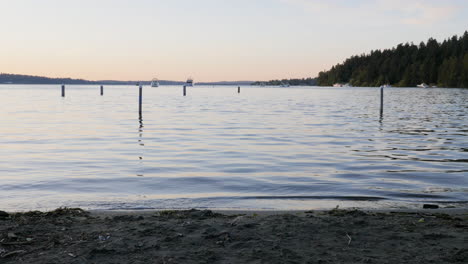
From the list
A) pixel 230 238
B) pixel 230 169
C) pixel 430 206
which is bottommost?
pixel 230 169

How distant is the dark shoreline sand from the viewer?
20.5 ft

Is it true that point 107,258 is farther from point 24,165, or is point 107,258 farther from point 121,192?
point 24,165

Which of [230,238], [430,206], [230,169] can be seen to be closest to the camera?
[230,238]

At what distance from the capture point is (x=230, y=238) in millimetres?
7090

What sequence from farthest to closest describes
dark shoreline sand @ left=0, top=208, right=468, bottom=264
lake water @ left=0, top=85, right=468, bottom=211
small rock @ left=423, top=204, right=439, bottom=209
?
lake water @ left=0, top=85, right=468, bottom=211 → small rock @ left=423, top=204, right=439, bottom=209 → dark shoreline sand @ left=0, top=208, right=468, bottom=264

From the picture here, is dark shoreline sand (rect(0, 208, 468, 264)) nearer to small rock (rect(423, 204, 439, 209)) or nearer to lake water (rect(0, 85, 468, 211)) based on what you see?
small rock (rect(423, 204, 439, 209))

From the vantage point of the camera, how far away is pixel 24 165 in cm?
1678

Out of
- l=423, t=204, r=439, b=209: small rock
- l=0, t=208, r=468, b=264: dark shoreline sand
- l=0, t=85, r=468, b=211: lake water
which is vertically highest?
l=0, t=208, r=468, b=264: dark shoreline sand

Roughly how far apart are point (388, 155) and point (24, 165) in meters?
13.5

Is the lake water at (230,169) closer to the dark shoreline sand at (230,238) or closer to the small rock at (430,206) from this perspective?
the small rock at (430,206)

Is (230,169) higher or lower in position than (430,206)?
lower

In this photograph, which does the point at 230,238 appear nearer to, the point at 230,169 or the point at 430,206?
the point at 430,206

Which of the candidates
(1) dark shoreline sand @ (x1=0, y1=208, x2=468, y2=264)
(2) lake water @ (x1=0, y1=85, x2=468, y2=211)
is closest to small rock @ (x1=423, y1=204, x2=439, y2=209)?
(2) lake water @ (x1=0, y1=85, x2=468, y2=211)

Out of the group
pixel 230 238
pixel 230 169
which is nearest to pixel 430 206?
pixel 230 238
